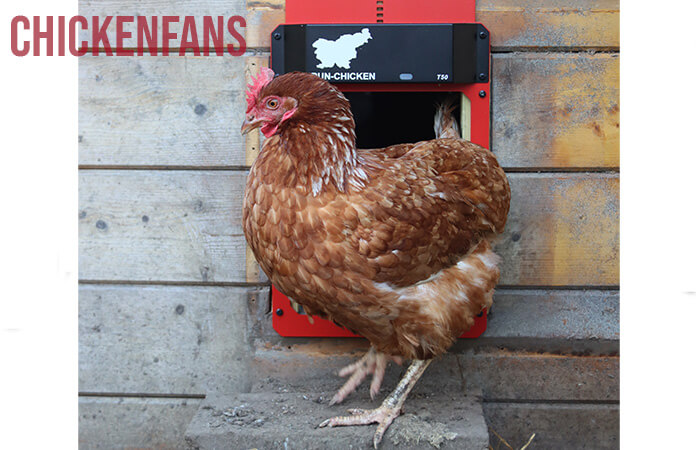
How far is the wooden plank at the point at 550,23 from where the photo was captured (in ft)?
5.12

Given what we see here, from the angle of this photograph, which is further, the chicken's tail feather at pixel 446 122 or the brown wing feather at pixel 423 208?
the chicken's tail feather at pixel 446 122

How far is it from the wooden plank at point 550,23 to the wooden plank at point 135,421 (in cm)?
139

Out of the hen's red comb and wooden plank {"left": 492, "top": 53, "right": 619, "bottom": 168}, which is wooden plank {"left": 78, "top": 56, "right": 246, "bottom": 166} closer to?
the hen's red comb

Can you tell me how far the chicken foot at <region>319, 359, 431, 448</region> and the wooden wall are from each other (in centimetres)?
24

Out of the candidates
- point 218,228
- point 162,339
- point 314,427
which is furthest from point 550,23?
point 162,339

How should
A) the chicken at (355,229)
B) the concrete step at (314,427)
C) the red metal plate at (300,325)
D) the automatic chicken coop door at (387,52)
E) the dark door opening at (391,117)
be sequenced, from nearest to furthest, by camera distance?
the chicken at (355,229) → the concrete step at (314,427) → the automatic chicken coop door at (387,52) → the red metal plate at (300,325) → the dark door opening at (391,117)

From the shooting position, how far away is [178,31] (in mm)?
1603

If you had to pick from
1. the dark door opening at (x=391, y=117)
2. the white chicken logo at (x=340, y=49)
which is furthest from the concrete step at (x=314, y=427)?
the white chicken logo at (x=340, y=49)

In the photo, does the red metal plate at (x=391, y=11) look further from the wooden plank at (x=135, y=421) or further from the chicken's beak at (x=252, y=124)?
the wooden plank at (x=135, y=421)

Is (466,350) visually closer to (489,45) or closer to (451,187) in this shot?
(451,187)

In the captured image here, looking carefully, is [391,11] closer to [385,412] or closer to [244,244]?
[244,244]

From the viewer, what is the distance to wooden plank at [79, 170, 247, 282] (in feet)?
5.36

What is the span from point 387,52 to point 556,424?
3.80ft

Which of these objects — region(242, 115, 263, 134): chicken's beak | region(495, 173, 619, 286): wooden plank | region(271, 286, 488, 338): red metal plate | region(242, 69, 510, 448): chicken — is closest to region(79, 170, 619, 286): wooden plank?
region(495, 173, 619, 286): wooden plank
